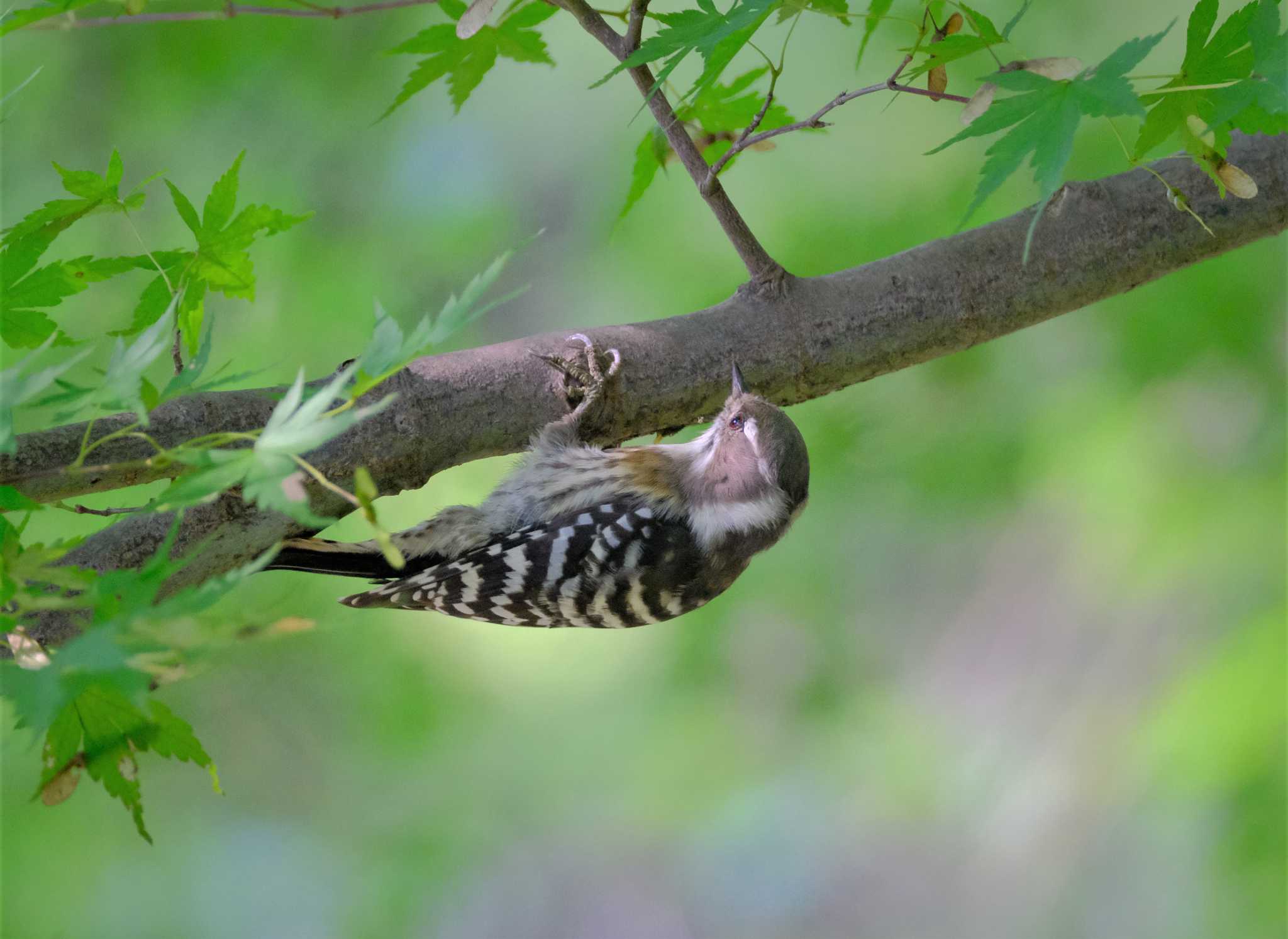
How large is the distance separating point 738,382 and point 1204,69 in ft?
2.06

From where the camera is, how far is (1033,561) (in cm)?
313

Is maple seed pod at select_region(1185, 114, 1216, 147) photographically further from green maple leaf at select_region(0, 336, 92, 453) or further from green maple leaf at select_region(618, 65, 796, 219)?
green maple leaf at select_region(0, 336, 92, 453)

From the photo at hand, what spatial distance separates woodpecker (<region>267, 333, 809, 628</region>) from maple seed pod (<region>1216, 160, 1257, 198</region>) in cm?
63

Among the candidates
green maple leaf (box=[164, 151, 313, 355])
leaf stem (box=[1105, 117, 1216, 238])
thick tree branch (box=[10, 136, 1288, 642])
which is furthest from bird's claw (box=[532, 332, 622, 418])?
leaf stem (box=[1105, 117, 1216, 238])

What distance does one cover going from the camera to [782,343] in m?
1.38

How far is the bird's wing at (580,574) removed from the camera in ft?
4.95

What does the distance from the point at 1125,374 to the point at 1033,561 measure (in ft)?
2.11

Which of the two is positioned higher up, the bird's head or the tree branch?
the tree branch

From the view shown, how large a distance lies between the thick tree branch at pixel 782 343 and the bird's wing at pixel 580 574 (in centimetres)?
19

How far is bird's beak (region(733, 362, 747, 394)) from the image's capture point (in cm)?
136

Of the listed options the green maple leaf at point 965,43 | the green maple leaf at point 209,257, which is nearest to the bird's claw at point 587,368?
the green maple leaf at point 209,257

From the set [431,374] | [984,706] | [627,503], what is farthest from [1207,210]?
[984,706]

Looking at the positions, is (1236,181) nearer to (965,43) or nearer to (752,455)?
(965,43)

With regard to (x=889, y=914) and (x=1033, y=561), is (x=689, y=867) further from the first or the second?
(x=1033, y=561)
